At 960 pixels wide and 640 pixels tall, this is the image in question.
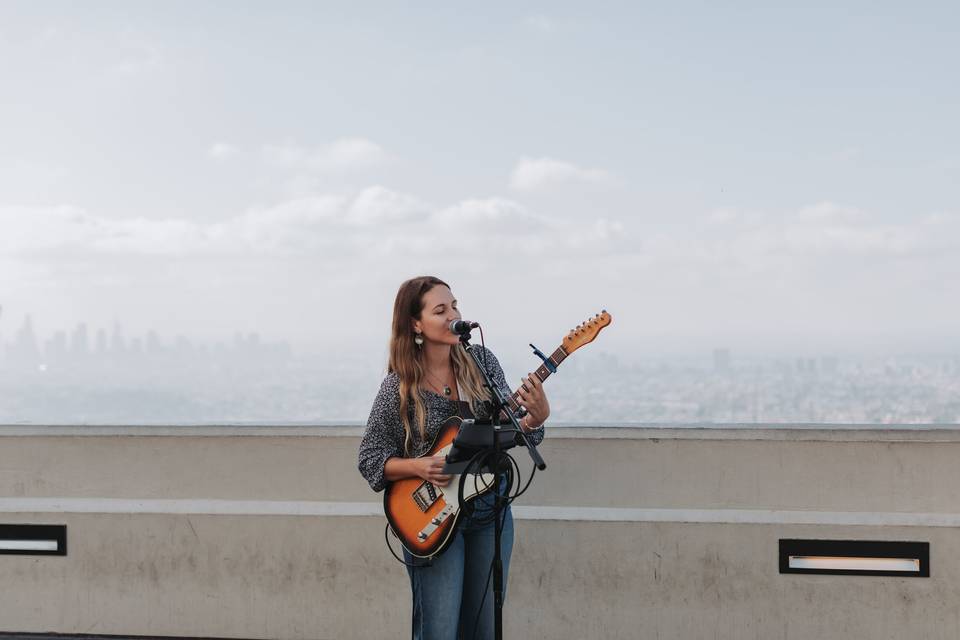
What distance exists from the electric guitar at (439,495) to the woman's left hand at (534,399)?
0.04 meters

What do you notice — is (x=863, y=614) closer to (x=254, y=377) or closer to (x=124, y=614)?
(x=124, y=614)

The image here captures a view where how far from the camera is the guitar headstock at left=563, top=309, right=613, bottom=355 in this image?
2.92m

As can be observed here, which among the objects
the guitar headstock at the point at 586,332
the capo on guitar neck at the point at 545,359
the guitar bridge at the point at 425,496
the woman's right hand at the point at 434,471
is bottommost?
the guitar bridge at the point at 425,496

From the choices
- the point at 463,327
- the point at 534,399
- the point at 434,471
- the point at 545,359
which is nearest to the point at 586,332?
the point at 545,359

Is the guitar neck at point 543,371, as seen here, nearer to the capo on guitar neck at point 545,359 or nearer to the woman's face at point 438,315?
the capo on guitar neck at point 545,359

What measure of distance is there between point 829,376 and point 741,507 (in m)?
3.30

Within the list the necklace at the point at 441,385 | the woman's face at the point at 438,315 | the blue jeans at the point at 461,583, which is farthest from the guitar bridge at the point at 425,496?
the woman's face at the point at 438,315

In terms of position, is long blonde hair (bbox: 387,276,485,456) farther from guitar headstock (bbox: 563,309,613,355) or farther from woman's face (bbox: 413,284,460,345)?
guitar headstock (bbox: 563,309,613,355)

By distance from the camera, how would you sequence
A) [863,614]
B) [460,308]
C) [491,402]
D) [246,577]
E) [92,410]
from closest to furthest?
1. [491,402]
2. [460,308]
3. [863,614]
4. [246,577]
5. [92,410]

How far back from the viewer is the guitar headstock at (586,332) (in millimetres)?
2924

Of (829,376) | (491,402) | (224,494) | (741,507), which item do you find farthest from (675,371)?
(491,402)

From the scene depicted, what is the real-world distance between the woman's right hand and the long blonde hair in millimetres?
116

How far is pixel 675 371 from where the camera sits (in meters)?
6.93

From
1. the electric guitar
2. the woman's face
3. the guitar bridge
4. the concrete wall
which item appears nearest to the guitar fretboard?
the electric guitar
